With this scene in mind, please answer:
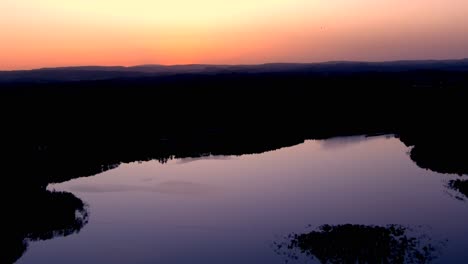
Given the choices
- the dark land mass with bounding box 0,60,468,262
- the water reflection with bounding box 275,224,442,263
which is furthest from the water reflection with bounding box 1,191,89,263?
the water reflection with bounding box 275,224,442,263

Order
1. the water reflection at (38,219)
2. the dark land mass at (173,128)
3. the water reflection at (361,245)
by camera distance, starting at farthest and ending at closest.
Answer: the dark land mass at (173,128), the water reflection at (38,219), the water reflection at (361,245)

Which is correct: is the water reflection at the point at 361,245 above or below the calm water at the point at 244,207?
above

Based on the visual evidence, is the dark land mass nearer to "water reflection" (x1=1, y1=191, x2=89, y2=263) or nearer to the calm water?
"water reflection" (x1=1, y1=191, x2=89, y2=263)

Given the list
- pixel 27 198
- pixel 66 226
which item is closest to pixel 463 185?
pixel 66 226

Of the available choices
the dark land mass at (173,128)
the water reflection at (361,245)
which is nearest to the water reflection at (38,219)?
the dark land mass at (173,128)

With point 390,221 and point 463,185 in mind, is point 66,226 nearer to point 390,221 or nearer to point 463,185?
point 390,221

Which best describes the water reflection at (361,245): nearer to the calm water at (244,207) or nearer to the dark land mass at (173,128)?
the calm water at (244,207)

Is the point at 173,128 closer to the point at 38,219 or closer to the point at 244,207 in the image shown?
the point at 244,207
